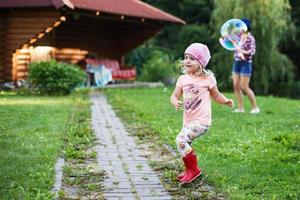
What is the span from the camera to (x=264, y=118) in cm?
1091

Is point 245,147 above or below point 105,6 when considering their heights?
below

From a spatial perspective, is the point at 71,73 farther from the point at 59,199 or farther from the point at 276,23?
the point at 276,23

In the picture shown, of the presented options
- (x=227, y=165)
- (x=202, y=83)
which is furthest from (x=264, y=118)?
(x=202, y=83)

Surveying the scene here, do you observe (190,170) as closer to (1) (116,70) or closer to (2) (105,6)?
(2) (105,6)

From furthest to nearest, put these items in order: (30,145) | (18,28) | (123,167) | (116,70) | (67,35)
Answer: (116,70)
(67,35)
(18,28)
(30,145)
(123,167)

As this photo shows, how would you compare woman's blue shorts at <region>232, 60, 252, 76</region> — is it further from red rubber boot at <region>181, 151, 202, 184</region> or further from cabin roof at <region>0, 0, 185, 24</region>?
cabin roof at <region>0, 0, 185, 24</region>

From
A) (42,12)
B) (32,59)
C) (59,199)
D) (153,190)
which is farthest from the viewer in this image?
(32,59)

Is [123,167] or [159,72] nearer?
[123,167]

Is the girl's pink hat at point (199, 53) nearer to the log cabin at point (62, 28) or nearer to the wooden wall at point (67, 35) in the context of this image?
the log cabin at point (62, 28)

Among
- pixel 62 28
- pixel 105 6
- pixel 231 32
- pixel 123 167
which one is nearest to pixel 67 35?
pixel 62 28

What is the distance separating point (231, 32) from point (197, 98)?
18.4 feet

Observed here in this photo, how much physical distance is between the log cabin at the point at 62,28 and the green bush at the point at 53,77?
75.3 inches

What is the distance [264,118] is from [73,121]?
360 cm

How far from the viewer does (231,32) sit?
1098 centimetres
